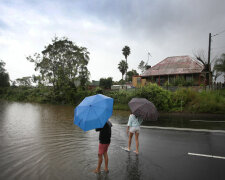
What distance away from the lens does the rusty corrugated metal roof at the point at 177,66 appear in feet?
84.5

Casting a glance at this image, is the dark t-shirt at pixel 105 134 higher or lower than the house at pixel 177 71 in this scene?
lower

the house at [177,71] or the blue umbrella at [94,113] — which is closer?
the blue umbrella at [94,113]

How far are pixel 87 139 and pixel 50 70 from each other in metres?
25.6

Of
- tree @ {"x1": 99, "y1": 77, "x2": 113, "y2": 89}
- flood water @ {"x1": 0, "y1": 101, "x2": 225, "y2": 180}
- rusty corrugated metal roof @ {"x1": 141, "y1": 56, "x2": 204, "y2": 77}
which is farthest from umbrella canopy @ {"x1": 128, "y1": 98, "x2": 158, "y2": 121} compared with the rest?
tree @ {"x1": 99, "y1": 77, "x2": 113, "y2": 89}

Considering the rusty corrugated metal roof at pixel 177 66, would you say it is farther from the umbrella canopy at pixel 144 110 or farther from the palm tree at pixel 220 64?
the umbrella canopy at pixel 144 110

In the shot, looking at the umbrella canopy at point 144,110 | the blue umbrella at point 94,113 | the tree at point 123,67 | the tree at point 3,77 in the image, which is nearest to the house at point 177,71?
the umbrella canopy at point 144,110

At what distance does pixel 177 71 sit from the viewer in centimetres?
2662

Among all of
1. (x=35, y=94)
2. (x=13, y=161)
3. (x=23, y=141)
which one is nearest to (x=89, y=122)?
(x=13, y=161)

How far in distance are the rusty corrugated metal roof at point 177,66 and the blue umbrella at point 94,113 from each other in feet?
81.3

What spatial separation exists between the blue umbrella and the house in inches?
879

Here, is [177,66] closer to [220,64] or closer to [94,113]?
[220,64]

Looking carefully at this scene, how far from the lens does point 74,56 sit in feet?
96.4

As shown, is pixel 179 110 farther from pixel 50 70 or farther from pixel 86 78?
pixel 50 70

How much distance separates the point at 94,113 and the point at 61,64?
91.8 feet
